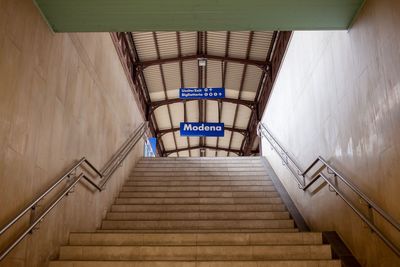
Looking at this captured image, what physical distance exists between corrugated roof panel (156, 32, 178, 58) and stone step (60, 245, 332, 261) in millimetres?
8846

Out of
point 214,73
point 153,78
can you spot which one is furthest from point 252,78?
point 153,78

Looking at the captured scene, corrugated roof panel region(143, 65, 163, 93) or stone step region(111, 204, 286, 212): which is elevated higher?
corrugated roof panel region(143, 65, 163, 93)

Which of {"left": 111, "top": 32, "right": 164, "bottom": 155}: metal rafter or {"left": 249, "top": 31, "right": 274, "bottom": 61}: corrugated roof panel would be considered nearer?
{"left": 111, "top": 32, "right": 164, "bottom": 155}: metal rafter

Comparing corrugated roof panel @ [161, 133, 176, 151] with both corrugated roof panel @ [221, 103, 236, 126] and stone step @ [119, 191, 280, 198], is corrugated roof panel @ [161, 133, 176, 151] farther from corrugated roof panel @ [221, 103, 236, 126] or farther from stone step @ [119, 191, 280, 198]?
stone step @ [119, 191, 280, 198]

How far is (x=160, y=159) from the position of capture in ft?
36.6

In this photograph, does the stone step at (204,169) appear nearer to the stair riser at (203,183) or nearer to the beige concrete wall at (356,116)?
the stair riser at (203,183)

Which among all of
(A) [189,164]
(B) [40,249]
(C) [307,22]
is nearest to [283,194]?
(A) [189,164]

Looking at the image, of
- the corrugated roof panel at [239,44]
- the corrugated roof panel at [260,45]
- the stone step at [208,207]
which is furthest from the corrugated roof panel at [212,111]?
the stone step at [208,207]

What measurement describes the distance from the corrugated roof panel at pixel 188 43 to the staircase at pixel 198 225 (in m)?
4.11

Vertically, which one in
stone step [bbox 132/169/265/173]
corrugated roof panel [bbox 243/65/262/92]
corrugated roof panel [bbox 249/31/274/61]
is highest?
corrugated roof panel [bbox 249/31/274/61]

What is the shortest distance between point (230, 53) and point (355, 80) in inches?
372

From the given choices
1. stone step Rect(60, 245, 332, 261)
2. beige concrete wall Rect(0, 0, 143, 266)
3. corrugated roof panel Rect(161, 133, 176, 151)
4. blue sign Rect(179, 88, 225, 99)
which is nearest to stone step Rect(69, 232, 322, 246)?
stone step Rect(60, 245, 332, 261)

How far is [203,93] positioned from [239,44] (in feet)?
7.56

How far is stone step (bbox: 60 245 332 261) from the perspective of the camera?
485 centimetres
